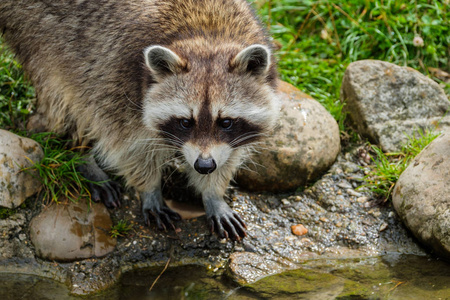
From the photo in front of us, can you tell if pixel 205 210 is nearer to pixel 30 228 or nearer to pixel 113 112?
pixel 113 112

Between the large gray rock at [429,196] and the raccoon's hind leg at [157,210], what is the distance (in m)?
1.49

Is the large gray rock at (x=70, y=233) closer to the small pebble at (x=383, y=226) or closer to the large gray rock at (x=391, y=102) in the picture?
the small pebble at (x=383, y=226)

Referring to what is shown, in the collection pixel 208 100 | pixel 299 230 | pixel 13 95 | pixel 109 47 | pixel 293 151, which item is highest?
pixel 109 47

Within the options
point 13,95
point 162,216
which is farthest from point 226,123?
point 13,95

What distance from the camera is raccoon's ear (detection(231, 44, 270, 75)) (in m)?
2.93

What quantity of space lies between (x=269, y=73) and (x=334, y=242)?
120 cm

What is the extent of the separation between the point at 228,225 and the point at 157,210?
1.61ft

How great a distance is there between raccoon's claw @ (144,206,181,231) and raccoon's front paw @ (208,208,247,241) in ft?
0.82

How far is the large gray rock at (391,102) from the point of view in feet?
13.8

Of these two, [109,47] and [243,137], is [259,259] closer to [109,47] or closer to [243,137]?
[243,137]

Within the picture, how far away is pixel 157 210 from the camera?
12.0 feet

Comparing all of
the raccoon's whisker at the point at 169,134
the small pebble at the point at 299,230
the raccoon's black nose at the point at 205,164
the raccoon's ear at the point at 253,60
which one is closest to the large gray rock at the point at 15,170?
the raccoon's whisker at the point at 169,134

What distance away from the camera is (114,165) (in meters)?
3.71

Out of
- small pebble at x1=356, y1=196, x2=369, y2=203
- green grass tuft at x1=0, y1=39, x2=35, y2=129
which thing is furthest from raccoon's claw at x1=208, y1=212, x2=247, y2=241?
green grass tuft at x1=0, y1=39, x2=35, y2=129
